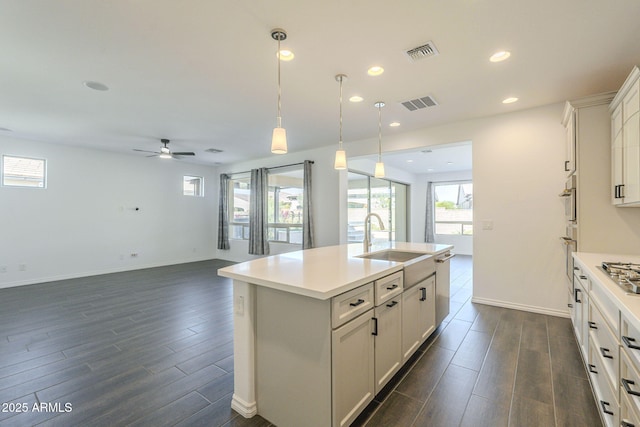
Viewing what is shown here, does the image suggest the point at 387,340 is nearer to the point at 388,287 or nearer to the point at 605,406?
the point at 388,287

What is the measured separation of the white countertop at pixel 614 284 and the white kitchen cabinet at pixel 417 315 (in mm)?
1132

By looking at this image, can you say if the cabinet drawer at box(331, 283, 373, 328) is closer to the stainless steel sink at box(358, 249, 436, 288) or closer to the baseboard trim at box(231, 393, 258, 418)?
the stainless steel sink at box(358, 249, 436, 288)

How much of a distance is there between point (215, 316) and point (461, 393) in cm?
276

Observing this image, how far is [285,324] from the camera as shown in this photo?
1.64 meters

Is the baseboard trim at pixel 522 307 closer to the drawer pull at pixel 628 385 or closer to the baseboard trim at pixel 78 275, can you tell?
the drawer pull at pixel 628 385

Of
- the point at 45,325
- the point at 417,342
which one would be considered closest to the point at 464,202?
the point at 417,342

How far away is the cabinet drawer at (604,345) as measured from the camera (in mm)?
1378

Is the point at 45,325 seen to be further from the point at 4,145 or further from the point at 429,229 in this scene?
the point at 429,229

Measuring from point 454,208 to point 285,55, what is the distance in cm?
828

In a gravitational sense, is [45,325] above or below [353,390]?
below

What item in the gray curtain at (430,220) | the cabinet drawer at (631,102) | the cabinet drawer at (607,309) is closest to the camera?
the cabinet drawer at (607,309)

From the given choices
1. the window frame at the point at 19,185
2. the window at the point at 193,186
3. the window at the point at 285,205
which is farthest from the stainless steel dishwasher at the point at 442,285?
the window frame at the point at 19,185

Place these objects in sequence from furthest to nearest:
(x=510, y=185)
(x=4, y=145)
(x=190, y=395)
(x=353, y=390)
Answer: (x=4, y=145) < (x=510, y=185) < (x=190, y=395) < (x=353, y=390)

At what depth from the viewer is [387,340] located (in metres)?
1.95
